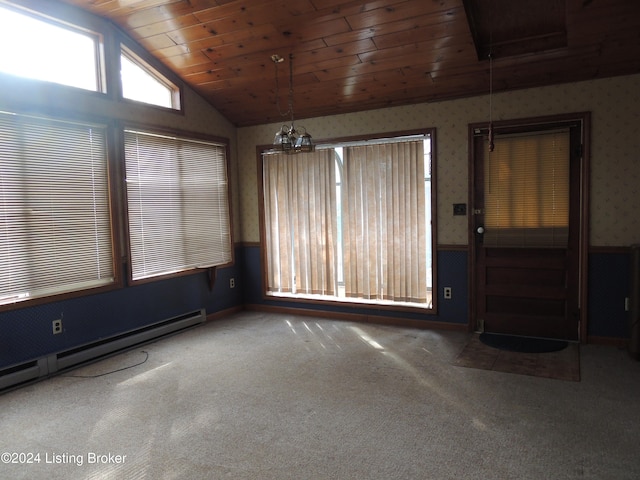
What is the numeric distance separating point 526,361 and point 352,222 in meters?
2.24

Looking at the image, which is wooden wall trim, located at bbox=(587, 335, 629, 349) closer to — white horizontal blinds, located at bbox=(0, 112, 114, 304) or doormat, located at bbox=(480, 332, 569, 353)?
doormat, located at bbox=(480, 332, 569, 353)

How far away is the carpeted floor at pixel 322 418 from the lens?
2244mm

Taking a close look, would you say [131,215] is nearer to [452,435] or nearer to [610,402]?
[452,435]

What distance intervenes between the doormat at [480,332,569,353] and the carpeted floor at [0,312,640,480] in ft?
0.91

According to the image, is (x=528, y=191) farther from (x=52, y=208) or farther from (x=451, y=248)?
(x=52, y=208)

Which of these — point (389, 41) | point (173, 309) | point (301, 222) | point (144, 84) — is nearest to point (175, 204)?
point (173, 309)

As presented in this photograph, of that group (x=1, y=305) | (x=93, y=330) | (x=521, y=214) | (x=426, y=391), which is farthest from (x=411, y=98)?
(x=1, y=305)

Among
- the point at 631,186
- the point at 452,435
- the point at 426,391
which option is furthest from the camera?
the point at 631,186

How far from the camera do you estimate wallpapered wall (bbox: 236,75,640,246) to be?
3.81 meters

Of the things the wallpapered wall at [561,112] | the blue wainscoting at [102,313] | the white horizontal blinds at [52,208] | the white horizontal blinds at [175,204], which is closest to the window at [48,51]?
the white horizontal blinds at [52,208]

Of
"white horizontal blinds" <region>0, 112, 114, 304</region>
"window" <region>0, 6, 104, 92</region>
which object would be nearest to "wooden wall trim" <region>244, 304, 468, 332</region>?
"white horizontal blinds" <region>0, 112, 114, 304</region>

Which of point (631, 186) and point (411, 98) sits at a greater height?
point (411, 98)

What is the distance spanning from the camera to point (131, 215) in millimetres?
4246

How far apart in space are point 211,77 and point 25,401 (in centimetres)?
329
